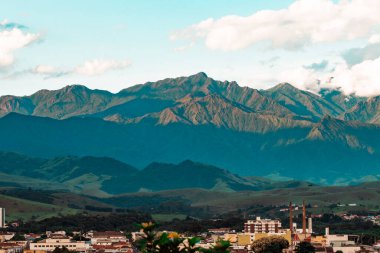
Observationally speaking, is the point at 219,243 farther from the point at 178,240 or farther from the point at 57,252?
the point at 57,252

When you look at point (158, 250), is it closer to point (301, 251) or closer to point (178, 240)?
point (178, 240)

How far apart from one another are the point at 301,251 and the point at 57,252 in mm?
43317

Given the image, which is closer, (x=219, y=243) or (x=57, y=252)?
(x=219, y=243)

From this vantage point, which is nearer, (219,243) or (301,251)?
(219,243)

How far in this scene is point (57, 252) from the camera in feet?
648

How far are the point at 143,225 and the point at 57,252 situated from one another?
15499 centimetres

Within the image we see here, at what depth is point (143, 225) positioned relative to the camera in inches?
1775

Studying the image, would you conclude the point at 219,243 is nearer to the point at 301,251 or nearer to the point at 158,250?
the point at 158,250

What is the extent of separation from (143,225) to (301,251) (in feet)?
516

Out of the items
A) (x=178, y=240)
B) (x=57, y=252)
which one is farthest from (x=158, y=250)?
(x=57, y=252)

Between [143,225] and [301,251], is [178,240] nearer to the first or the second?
[143,225]

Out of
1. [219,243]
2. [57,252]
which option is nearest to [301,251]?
[57,252]

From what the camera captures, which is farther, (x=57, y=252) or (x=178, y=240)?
(x=57, y=252)

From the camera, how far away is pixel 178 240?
147ft
